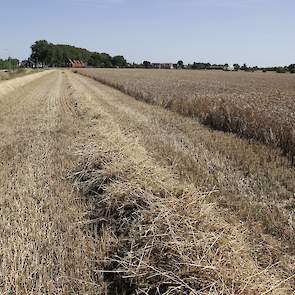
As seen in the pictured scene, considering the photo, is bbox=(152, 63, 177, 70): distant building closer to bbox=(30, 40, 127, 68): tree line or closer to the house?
bbox=(30, 40, 127, 68): tree line

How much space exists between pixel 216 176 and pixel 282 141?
3.22 metres

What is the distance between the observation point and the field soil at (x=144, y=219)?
4.37 metres

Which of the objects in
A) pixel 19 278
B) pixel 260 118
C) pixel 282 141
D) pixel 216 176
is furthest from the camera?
pixel 260 118

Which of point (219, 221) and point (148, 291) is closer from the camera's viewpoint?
point (148, 291)

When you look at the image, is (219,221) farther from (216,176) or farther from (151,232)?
(216,176)

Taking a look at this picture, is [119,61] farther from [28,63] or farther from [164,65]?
[28,63]

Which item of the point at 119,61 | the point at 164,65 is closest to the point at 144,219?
the point at 164,65

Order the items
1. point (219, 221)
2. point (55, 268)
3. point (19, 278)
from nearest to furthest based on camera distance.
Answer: point (19, 278) < point (55, 268) < point (219, 221)

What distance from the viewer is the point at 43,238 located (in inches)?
218

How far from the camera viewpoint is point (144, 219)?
5.44 metres

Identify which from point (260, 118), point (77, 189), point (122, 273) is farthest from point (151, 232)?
point (260, 118)

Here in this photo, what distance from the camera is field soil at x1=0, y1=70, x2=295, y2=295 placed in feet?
14.3

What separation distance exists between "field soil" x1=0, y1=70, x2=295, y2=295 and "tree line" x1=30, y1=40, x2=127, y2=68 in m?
176

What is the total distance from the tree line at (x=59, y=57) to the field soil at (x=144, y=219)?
17600cm
